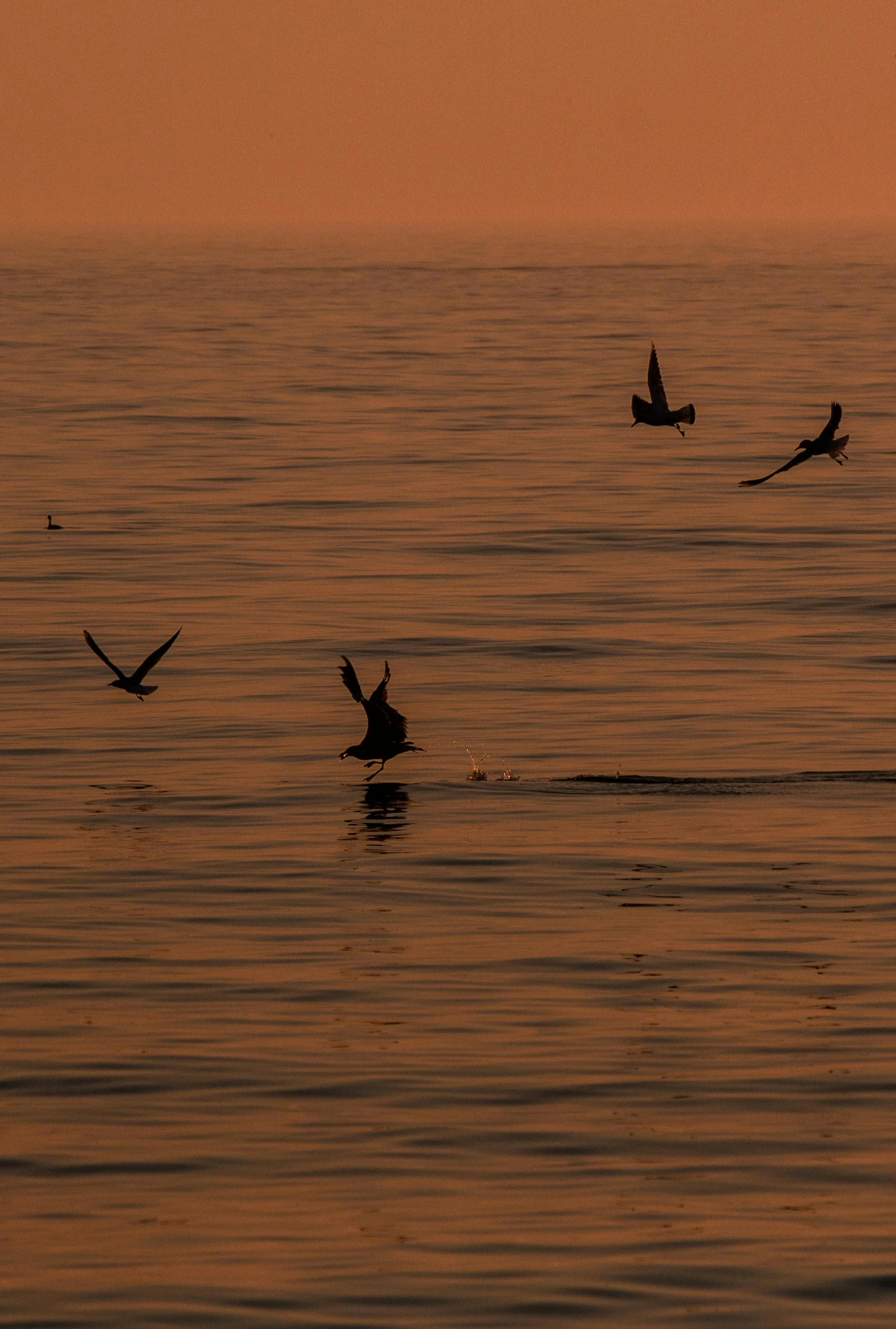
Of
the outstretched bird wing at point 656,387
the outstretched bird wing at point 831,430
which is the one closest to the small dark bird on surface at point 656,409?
the outstretched bird wing at point 656,387

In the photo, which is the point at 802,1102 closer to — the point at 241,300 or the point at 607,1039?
the point at 607,1039

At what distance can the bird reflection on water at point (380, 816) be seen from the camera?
18.3 metres

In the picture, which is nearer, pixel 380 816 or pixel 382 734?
pixel 382 734

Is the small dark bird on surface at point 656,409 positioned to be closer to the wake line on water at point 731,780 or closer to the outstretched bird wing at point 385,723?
the wake line on water at point 731,780

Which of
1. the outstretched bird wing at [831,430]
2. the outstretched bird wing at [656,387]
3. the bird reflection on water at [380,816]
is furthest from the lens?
the outstretched bird wing at [656,387]

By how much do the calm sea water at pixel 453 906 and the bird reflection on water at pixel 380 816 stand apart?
0.21 feet

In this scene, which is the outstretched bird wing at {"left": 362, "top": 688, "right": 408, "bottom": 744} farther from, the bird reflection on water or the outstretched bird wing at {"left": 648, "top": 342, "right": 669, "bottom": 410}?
the outstretched bird wing at {"left": 648, "top": 342, "right": 669, "bottom": 410}

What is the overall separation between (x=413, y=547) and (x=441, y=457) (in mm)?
11949

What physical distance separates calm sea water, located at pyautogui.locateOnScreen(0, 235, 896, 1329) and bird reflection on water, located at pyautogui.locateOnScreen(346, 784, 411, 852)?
6 cm

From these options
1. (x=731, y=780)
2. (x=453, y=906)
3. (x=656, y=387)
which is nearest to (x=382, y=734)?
(x=453, y=906)

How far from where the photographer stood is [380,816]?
62.5 feet

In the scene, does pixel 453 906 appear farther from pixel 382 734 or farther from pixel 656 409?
pixel 656 409

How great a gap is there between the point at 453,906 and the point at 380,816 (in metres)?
2.81

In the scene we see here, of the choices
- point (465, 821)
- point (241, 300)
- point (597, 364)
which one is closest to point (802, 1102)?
point (465, 821)
